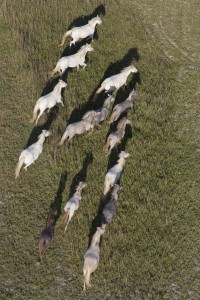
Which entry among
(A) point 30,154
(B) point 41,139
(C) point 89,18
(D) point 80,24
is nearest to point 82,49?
(D) point 80,24

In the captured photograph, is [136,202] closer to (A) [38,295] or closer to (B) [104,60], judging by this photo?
(A) [38,295]

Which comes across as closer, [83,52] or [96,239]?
[96,239]

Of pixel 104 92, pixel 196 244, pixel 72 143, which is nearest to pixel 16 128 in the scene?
pixel 72 143

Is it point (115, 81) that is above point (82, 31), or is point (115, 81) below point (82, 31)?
below

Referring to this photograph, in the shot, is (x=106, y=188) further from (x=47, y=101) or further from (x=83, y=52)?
(x=83, y=52)

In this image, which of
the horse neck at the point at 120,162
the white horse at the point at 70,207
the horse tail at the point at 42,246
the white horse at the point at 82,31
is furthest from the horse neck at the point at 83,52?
the horse tail at the point at 42,246

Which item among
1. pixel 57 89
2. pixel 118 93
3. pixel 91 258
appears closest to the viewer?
pixel 91 258

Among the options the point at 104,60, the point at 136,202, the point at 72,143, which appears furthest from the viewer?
the point at 104,60
